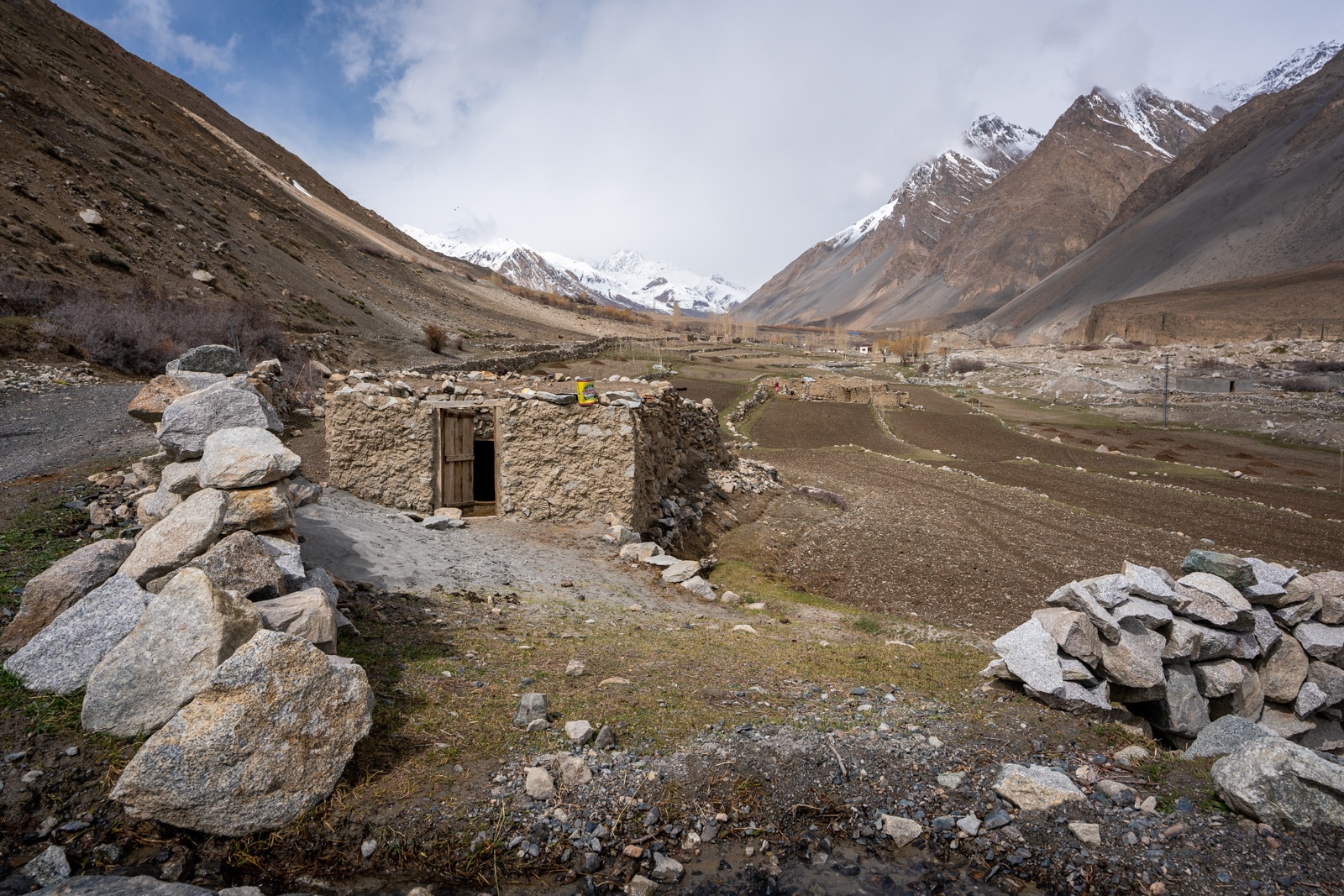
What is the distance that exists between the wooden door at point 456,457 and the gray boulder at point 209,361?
4.22 m

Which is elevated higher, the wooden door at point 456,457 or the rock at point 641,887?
the wooden door at point 456,457

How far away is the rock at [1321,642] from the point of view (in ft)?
26.3

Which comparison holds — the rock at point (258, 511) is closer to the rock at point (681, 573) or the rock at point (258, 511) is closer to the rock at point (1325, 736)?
the rock at point (681, 573)

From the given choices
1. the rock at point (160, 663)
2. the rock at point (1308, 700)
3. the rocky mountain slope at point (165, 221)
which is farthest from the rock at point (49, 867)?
the rocky mountain slope at point (165, 221)

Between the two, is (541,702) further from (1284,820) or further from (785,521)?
(785,521)

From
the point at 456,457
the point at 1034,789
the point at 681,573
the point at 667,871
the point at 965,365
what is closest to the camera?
the point at 667,871

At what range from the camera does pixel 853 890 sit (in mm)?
3637

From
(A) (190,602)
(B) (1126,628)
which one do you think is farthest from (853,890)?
(B) (1126,628)

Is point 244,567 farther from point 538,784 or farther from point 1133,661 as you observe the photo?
point 1133,661

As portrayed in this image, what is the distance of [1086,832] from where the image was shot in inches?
160

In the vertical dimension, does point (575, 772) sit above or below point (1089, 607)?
below

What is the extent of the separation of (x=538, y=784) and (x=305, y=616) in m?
2.00

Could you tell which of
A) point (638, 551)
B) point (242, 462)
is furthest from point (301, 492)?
point (638, 551)

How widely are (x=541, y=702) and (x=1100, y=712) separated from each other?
16.8 ft
